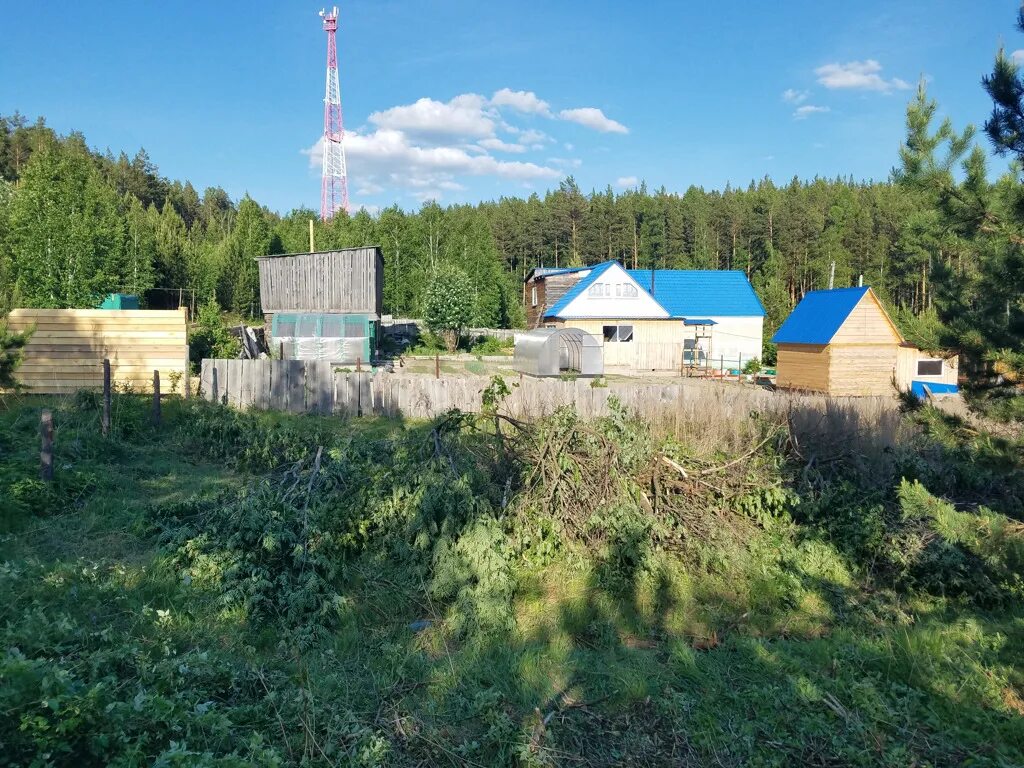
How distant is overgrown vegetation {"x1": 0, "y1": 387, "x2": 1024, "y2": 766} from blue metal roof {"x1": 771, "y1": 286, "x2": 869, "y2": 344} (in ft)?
51.5

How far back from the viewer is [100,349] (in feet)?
50.1

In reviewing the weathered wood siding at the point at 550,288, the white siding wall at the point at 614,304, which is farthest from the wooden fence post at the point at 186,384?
the weathered wood siding at the point at 550,288

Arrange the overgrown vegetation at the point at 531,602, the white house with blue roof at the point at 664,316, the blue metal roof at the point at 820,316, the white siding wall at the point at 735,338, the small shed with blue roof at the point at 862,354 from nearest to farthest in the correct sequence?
the overgrown vegetation at the point at 531,602
the small shed with blue roof at the point at 862,354
the blue metal roof at the point at 820,316
the white house with blue roof at the point at 664,316
the white siding wall at the point at 735,338

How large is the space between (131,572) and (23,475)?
10.0 feet

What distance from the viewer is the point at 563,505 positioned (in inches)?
277

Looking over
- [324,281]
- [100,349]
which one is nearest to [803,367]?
[324,281]

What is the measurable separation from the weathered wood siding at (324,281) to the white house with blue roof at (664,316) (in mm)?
10165

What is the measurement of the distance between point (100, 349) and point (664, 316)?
989 inches

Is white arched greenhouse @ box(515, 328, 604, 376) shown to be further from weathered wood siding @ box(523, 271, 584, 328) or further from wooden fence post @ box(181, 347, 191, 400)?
wooden fence post @ box(181, 347, 191, 400)

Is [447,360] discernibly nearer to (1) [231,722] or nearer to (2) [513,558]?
(2) [513,558]

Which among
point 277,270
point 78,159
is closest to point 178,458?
point 277,270

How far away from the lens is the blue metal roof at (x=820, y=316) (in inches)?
904

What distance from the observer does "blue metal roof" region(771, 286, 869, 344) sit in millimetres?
22969

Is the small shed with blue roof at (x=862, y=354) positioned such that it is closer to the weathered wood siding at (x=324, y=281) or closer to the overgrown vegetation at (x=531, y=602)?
the overgrown vegetation at (x=531, y=602)
